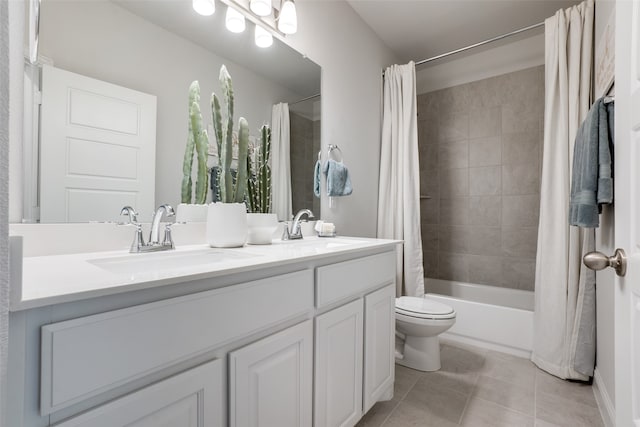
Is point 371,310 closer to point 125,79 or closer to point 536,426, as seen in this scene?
point 536,426

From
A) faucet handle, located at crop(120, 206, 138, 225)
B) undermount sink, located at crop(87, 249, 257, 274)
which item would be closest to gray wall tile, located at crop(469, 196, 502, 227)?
undermount sink, located at crop(87, 249, 257, 274)

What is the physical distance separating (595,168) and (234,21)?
5.95 feet

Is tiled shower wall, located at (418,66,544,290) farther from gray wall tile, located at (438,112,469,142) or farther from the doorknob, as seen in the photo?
the doorknob

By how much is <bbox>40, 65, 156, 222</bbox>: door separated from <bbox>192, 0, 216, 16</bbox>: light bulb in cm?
48

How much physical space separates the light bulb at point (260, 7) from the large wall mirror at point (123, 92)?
10 centimetres

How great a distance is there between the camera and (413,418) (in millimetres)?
1441

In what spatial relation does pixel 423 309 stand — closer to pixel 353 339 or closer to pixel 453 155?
pixel 353 339

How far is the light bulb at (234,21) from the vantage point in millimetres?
1412

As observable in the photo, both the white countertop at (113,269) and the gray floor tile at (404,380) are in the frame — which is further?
the gray floor tile at (404,380)

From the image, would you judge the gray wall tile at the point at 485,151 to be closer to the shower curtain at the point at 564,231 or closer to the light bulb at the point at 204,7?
the shower curtain at the point at 564,231

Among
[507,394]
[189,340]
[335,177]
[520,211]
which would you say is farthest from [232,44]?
[520,211]

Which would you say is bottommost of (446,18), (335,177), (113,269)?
(113,269)

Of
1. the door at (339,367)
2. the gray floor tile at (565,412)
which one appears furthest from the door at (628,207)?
the gray floor tile at (565,412)

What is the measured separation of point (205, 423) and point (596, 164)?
1801 mm
